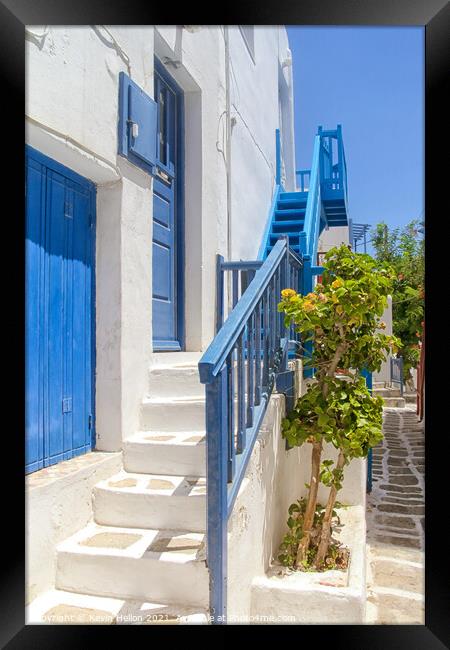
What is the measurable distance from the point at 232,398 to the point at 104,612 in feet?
3.61

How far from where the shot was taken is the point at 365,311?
9.55 feet

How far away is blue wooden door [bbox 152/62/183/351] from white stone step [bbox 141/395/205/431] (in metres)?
0.75

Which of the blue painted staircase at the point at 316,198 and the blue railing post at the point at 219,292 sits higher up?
the blue painted staircase at the point at 316,198

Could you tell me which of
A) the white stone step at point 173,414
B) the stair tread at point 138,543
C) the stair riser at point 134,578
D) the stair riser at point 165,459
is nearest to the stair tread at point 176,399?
the white stone step at point 173,414

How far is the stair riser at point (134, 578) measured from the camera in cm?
222

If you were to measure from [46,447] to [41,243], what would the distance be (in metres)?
1.09

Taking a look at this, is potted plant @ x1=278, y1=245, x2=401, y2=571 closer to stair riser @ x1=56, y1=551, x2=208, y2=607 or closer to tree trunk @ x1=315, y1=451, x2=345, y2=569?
tree trunk @ x1=315, y1=451, x2=345, y2=569

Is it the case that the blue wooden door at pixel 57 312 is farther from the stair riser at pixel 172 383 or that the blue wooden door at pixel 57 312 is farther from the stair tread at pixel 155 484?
the stair riser at pixel 172 383

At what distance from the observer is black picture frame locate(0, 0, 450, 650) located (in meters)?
1.79

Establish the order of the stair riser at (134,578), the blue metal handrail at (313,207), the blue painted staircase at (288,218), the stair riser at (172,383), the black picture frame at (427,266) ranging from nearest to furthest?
the black picture frame at (427,266) < the stair riser at (134,578) < the stair riser at (172,383) < the blue metal handrail at (313,207) < the blue painted staircase at (288,218)

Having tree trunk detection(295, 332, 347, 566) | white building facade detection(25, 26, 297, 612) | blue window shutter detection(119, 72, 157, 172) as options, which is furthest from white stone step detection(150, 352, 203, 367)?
blue window shutter detection(119, 72, 157, 172)

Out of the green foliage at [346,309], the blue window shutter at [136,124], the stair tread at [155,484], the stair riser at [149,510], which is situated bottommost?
the stair riser at [149,510]

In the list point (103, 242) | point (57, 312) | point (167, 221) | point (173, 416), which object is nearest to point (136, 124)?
point (103, 242)
